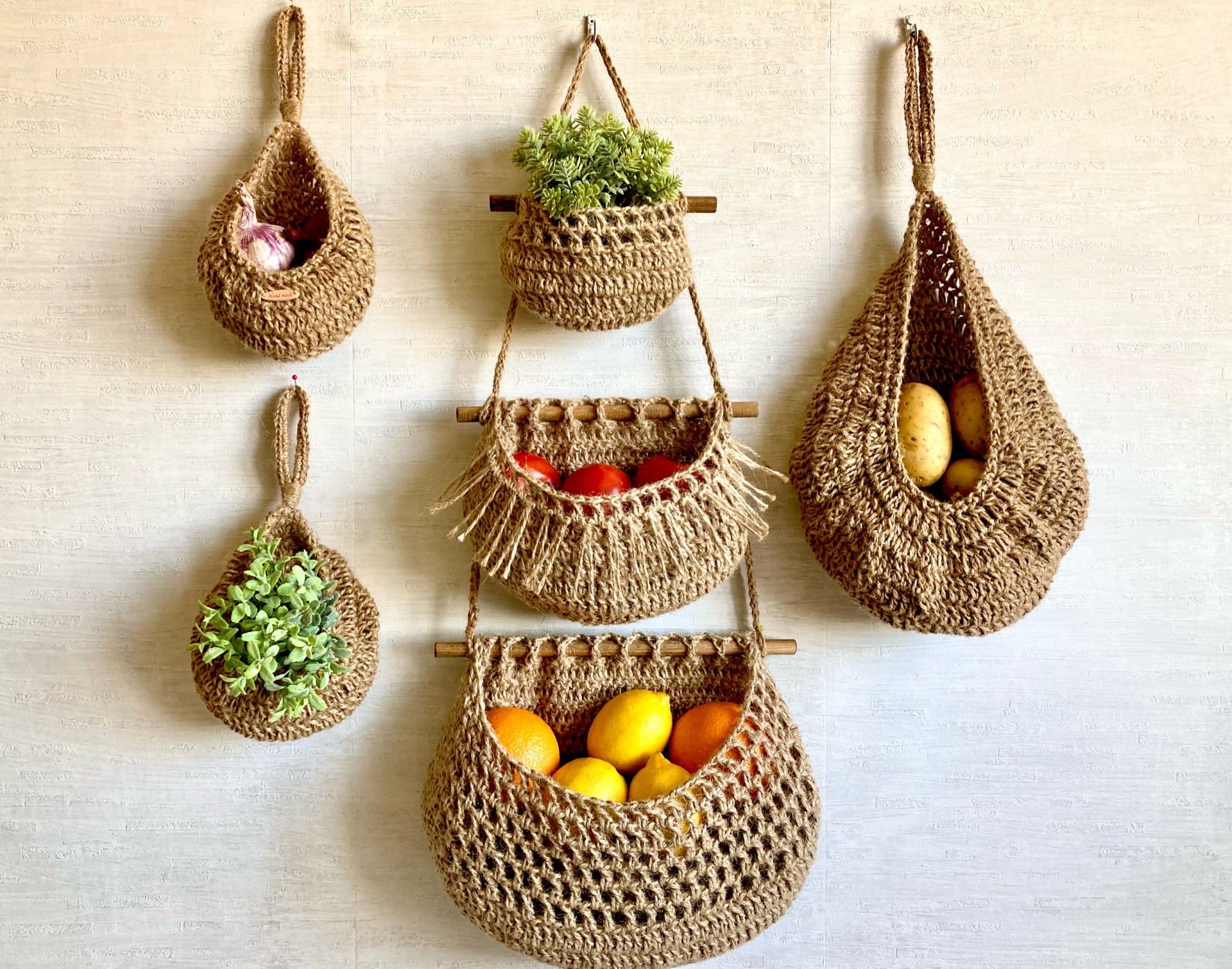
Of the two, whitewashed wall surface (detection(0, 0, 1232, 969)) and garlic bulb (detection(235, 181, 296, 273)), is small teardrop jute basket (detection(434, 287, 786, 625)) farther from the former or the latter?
garlic bulb (detection(235, 181, 296, 273))

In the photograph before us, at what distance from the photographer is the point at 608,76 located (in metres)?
0.98

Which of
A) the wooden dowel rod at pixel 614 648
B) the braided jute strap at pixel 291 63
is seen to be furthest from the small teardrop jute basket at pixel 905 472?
the braided jute strap at pixel 291 63

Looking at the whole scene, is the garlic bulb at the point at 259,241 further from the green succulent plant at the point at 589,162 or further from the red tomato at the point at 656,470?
the red tomato at the point at 656,470

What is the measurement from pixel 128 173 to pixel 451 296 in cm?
38

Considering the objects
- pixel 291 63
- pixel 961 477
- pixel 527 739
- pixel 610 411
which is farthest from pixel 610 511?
pixel 291 63

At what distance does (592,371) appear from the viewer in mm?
1007

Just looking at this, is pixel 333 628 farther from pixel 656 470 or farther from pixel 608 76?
pixel 608 76

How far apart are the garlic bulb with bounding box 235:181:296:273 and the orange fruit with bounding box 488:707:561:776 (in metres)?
0.50

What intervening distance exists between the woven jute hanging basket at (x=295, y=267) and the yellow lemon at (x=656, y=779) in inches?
20.8

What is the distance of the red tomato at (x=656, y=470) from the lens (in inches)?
35.8

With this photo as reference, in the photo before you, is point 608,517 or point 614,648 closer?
point 608,517

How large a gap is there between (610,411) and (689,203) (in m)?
0.23

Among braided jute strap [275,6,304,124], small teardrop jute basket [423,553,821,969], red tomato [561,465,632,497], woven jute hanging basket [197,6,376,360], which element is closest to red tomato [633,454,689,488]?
red tomato [561,465,632,497]

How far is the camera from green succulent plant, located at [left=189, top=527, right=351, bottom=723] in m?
0.87
